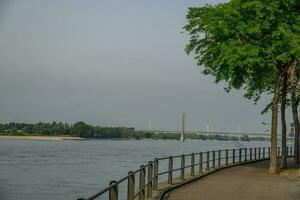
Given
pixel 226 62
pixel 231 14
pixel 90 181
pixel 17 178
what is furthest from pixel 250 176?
pixel 17 178

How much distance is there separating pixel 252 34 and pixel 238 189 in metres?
9.89

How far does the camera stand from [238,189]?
65.7 ft

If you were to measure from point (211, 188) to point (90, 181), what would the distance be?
2611 cm

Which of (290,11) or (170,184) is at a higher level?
(290,11)

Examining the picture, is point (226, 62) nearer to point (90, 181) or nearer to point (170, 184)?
point (170, 184)

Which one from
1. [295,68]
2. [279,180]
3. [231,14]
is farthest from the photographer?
[295,68]

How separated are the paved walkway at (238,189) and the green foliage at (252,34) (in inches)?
214

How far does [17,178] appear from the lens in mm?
49188

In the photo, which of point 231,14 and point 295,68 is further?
point 295,68

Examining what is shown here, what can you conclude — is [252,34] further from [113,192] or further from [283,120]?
[113,192]

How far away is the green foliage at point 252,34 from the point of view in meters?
26.4

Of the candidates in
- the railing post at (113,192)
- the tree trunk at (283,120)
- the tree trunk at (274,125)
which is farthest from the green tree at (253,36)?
the railing post at (113,192)

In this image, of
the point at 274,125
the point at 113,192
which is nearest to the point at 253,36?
the point at 274,125

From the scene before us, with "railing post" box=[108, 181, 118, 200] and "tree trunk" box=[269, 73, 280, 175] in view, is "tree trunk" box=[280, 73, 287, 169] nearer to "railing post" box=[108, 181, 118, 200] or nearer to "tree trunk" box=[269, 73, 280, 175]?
"tree trunk" box=[269, 73, 280, 175]
